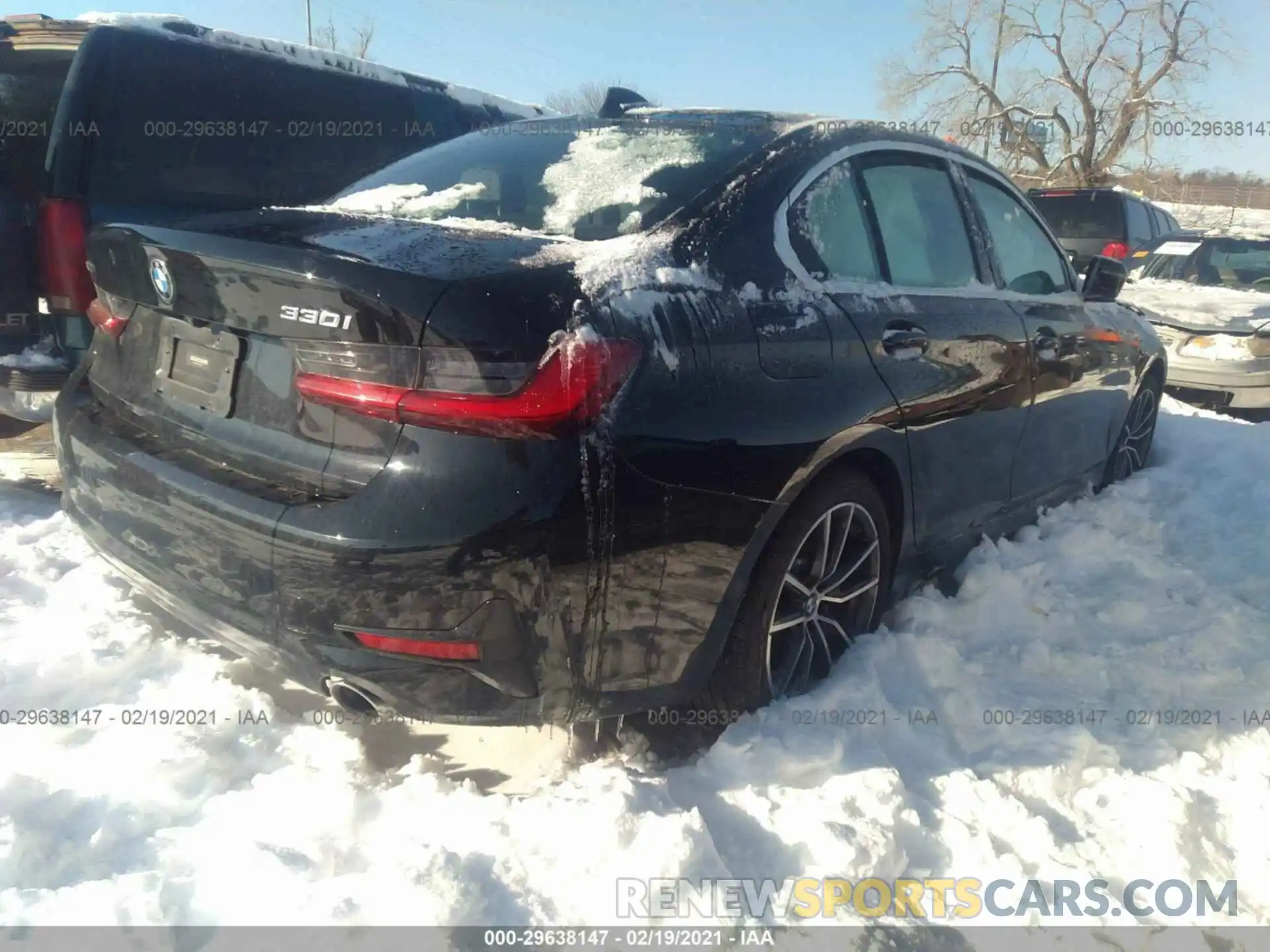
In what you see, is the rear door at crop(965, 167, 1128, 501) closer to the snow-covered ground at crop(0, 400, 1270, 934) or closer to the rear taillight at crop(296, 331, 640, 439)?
the snow-covered ground at crop(0, 400, 1270, 934)

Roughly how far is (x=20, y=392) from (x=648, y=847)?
333cm

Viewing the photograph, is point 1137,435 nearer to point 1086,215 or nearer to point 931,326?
point 931,326

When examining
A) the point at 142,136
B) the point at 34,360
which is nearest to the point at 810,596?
the point at 34,360

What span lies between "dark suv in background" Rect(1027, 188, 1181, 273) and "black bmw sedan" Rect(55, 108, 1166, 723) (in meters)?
10.5

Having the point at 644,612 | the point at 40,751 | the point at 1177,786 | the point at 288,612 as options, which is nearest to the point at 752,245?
the point at 644,612

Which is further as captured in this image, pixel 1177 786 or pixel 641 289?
pixel 1177 786

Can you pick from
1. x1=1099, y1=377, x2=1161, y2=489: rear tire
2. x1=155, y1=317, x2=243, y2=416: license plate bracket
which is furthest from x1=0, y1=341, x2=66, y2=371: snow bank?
x1=1099, y1=377, x2=1161, y2=489: rear tire

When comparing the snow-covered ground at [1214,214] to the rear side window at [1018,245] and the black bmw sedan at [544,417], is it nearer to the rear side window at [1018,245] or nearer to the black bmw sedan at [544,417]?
the rear side window at [1018,245]

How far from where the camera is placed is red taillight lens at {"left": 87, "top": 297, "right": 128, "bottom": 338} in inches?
101

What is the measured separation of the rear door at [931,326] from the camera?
2693 mm

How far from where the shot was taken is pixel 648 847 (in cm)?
210

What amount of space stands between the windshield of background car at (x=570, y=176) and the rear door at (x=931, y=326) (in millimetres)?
318

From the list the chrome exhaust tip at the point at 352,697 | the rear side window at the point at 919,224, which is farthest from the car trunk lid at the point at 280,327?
the rear side window at the point at 919,224

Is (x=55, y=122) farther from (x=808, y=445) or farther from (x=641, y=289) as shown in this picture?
(x=808, y=445)
